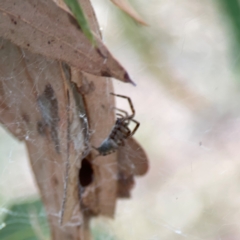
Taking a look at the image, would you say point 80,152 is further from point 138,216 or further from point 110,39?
point 138,216


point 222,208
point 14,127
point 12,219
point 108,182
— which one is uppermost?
point 14,127

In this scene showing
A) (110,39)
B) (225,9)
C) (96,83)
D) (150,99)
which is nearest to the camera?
(96,83)

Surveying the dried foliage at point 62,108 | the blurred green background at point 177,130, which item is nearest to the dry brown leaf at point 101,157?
the dried foliage at point 62,108

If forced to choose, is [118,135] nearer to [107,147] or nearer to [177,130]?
[107,147]

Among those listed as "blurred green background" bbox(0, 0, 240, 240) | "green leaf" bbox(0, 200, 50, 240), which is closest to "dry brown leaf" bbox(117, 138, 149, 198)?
"blurred green background" bbox(0, 0, 240, 240)

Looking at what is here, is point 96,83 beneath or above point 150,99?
above

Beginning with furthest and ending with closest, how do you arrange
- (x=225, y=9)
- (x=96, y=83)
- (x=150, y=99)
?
(x=150, y=99) → (x=225, y=9) → (x=96, y=83)

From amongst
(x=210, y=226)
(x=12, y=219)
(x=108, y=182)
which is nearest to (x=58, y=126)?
(x=108, y=182)

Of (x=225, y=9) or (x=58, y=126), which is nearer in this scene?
(x=58, y=126)
